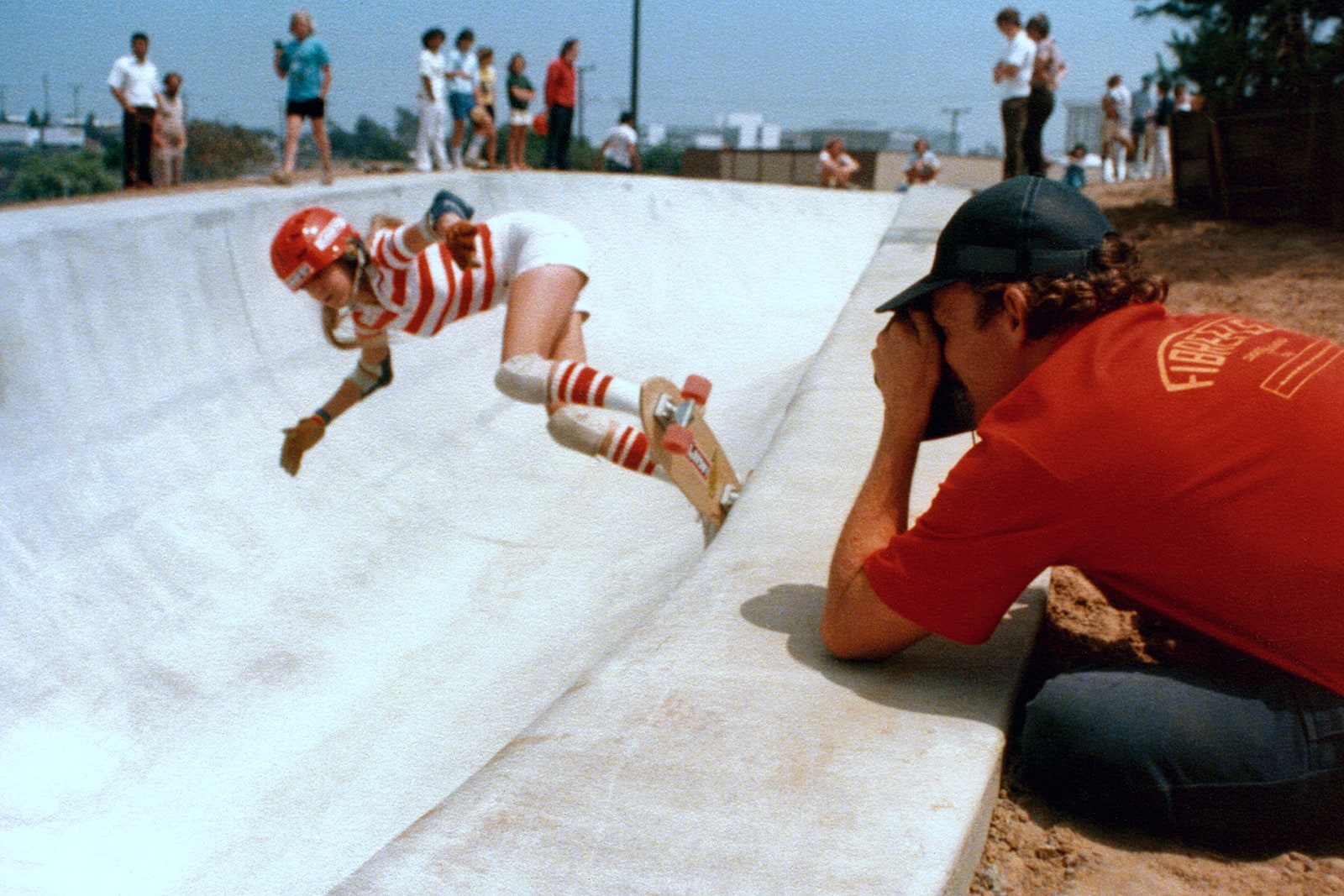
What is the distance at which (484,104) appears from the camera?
517 inches

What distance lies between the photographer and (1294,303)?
4.86m

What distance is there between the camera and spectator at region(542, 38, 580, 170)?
12.9 metres

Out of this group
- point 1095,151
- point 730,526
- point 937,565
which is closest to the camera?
point 937,565

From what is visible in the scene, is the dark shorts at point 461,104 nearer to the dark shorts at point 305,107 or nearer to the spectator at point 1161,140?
the dark shorts at point 305,107

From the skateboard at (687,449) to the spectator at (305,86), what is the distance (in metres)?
7.15

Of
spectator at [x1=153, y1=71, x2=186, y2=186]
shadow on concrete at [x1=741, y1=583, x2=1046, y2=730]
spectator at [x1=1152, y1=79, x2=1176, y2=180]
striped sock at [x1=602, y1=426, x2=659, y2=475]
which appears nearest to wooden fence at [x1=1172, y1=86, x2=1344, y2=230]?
striped sock at [x1=602, y1=426, x2=659, y2=475]

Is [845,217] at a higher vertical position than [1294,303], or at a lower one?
higher

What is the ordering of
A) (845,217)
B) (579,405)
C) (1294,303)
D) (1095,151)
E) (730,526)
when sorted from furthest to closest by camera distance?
(1095,151) → (845,217) → (1294,303) → (579,405) → (730,526)

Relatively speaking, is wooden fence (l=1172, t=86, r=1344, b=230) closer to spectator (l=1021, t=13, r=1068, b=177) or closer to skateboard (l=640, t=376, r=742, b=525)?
spectator (l=1021, t=13, r=1068, b=177)

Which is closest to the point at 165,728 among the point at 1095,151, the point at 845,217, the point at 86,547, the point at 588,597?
the point at 86,547

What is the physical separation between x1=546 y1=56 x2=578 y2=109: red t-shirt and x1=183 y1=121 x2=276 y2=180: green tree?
17.8m

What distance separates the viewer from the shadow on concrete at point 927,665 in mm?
1834

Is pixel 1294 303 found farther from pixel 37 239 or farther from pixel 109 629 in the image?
pixel 37 239

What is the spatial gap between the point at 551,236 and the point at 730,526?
77.0 inches
